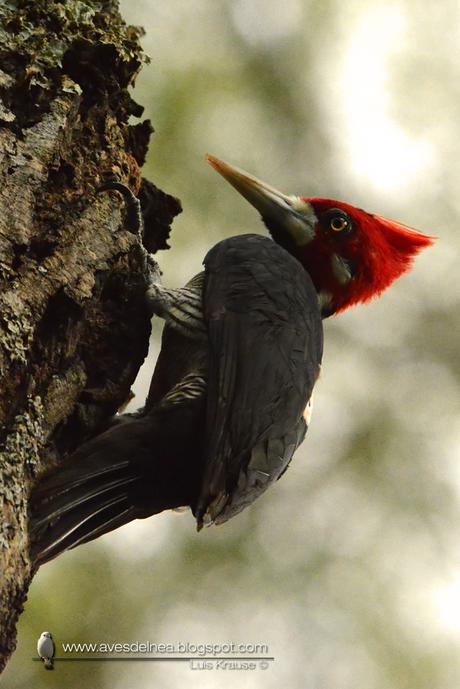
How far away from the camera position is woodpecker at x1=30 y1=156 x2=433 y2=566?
3.02 metres

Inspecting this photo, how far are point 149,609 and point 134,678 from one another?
0.73 metres

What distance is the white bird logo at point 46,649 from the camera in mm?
5086

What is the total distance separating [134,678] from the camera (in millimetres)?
5441

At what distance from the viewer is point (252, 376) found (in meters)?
3.26

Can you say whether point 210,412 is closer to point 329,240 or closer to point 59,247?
point 59,247

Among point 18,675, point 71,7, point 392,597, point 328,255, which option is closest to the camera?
point 71,7

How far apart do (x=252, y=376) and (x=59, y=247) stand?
33.0 inches

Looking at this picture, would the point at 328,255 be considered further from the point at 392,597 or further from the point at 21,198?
the point at 392,597

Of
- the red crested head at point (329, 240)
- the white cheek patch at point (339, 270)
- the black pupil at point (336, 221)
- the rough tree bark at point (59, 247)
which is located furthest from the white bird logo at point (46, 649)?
the black pupil at point (336, 221)

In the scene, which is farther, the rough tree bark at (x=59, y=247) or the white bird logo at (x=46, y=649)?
the white bird logo at (x=46, y=649)

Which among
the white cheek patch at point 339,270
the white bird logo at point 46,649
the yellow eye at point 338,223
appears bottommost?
the white bird logo at point 46,649

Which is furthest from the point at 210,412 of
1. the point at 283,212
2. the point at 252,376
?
the point at 283,212

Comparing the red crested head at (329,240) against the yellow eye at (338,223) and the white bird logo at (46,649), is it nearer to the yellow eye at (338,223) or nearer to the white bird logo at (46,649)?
the yellow eye at (338,223)

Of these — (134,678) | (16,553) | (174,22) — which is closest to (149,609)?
(134,678)
